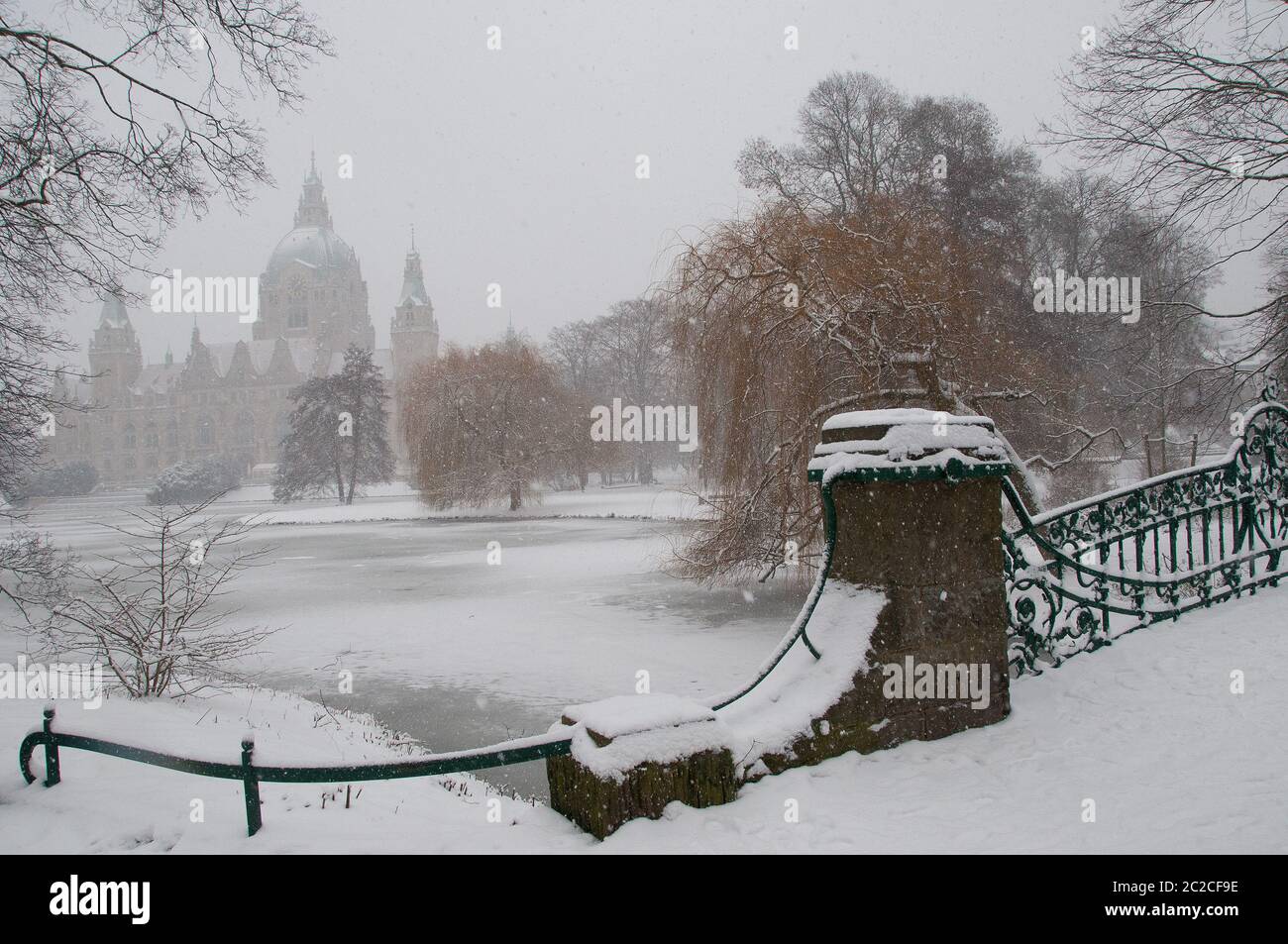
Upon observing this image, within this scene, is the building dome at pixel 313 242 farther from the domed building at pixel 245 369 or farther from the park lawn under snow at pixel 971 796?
the park lawn under snow at pixel 971 796

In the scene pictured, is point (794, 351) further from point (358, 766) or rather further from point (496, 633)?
point (358, 766)

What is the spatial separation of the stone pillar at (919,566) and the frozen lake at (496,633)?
372cm

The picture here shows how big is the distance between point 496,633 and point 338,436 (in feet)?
171

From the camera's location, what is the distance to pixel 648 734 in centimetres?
326

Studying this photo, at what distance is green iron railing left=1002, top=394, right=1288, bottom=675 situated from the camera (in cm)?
478

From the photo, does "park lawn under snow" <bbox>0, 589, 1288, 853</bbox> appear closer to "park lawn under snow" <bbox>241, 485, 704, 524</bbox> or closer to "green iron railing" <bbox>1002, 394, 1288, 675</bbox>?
"green iron railing" <bbox>1002, 394, 1288, 675</bbox>

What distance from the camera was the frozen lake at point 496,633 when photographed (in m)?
9.45

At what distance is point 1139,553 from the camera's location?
18.2ft

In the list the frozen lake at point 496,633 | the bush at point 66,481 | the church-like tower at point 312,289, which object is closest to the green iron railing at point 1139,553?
the frozen lake at point 496,633

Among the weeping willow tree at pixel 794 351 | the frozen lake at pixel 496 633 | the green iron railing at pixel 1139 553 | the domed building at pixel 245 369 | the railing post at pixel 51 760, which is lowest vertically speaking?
the frozen lake at pixel 496 633

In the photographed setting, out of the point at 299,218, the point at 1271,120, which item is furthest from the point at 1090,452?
the point at 299,218

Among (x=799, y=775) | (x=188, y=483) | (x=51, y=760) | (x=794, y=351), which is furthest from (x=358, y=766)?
(x=188, y=483)

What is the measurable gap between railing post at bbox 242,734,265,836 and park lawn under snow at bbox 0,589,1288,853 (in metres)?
0.07

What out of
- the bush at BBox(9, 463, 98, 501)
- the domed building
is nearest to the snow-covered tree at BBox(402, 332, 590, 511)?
the bush at BBox(9, 463, 98, 501)
